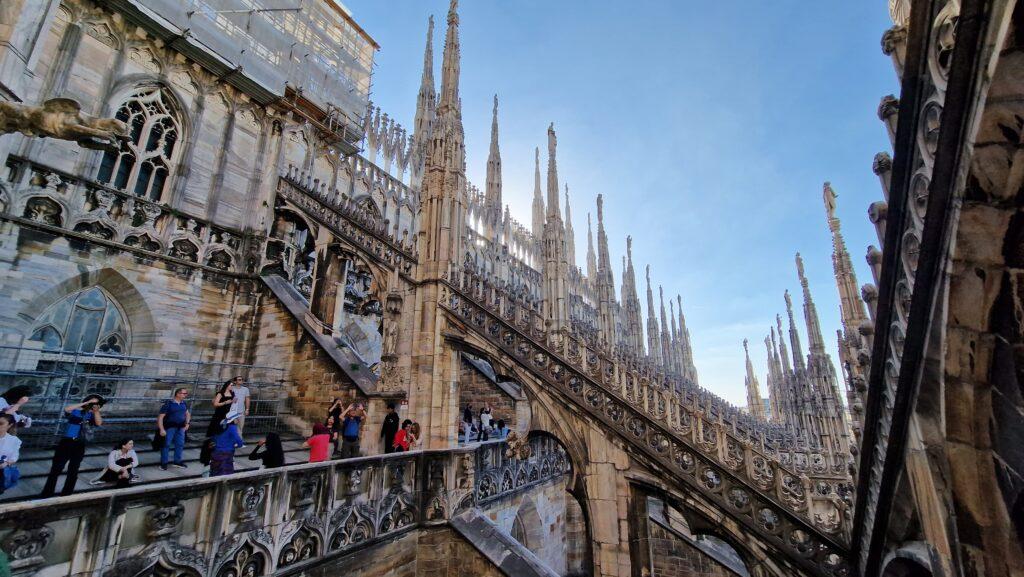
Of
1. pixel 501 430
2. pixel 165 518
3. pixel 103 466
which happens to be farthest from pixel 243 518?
pixel 501 430

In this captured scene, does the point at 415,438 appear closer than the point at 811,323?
Yes

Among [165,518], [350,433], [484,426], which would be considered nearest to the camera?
[165,518]

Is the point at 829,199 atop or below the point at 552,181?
below

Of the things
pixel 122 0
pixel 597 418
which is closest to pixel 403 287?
pixel 597 418

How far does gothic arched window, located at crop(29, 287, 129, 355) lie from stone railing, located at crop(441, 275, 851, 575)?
27.4 ft

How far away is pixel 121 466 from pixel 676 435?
739cm

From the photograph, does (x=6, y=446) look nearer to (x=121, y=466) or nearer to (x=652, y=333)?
(x=121, y=466)

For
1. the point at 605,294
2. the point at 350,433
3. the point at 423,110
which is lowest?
the point at 350,433

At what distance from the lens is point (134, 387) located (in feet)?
34.2

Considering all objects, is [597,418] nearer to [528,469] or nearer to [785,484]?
[785,484]

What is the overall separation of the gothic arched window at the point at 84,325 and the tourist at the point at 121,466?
6.56m

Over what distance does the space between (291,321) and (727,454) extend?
34.3 feet

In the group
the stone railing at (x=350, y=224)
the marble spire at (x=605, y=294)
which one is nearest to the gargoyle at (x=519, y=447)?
the stone railing at (x=350, y=224)

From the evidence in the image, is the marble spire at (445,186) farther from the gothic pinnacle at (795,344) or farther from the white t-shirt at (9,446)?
the gothic pinnacle at (795,344)
